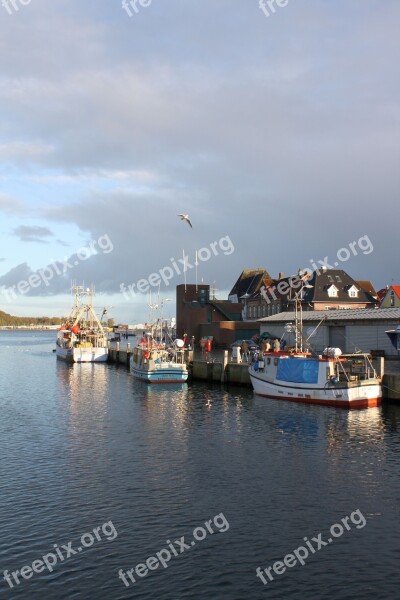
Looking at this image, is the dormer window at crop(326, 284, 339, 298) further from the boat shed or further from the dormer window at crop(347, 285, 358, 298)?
the boat shed

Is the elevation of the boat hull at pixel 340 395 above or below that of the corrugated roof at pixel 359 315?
below

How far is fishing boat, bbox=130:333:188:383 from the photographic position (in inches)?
2625

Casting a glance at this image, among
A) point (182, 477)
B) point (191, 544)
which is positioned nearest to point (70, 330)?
point (182, 477)

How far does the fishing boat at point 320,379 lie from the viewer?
4619 centimetres

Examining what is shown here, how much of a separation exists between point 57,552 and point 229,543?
18.8ft

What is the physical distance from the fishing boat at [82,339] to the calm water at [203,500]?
59.8 m

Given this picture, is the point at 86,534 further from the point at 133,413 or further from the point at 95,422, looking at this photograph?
the point at 133,413

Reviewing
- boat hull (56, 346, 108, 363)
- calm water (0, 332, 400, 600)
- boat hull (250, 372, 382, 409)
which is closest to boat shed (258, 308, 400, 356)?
boat hull (250, 372, 382, 409)

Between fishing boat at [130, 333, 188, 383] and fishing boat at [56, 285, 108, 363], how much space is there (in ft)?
99.8

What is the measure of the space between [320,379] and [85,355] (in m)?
63.8

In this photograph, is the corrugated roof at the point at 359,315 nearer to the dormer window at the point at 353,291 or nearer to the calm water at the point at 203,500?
the calm water at the point at 203,500

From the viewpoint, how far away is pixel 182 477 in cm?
2700

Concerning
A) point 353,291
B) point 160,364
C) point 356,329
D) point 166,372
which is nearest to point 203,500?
point 166,372

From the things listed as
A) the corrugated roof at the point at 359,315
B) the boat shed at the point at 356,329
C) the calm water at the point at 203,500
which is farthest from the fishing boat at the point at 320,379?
the corrugated roof at the point at 359,315
